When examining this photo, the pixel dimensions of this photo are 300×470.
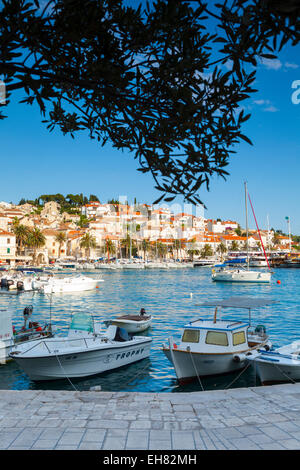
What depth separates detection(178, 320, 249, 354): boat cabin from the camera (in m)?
13.8

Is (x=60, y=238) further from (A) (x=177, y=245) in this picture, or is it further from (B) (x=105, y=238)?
(A) (x=177, y=245)

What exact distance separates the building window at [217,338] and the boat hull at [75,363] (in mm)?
3309

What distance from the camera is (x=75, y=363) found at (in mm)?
13805

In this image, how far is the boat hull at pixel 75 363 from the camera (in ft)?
43.4

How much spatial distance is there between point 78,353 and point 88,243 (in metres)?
117

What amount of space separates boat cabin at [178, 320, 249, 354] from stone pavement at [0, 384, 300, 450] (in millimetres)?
4984

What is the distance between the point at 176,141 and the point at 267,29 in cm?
160

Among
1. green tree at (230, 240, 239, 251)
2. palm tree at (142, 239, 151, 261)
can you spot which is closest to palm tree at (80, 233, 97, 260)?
palm tree at (142, 239, 151, 261)

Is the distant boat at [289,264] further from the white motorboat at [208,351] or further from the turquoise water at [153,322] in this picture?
the white motorboat at [208,351]

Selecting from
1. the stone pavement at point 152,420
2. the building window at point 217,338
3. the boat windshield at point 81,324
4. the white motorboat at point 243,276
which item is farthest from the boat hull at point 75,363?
the white motorboat at point 243,276

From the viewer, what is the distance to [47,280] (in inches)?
1845

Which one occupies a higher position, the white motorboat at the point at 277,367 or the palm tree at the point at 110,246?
the palm tree at the point at 110,246
